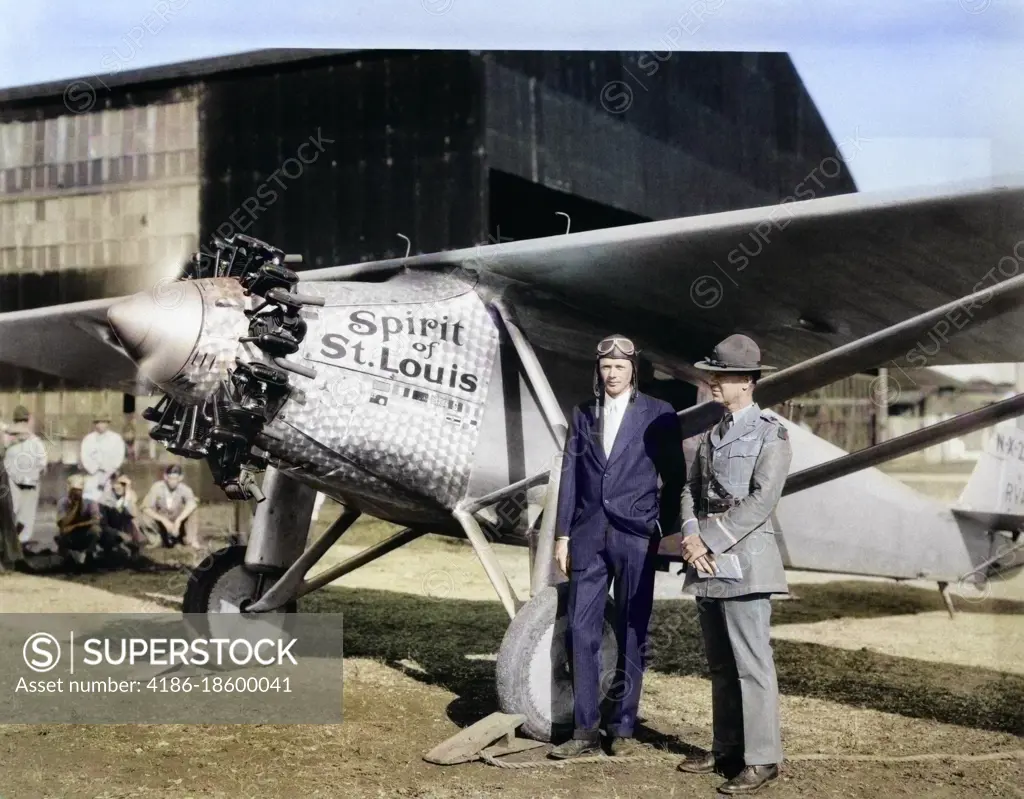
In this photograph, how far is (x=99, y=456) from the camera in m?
11.4

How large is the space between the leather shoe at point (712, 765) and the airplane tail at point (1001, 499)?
167 inches

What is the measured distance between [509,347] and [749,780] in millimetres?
2514

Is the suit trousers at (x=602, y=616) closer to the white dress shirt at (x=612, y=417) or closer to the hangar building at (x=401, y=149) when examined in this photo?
the white dress shirt at (x=612, y=417)

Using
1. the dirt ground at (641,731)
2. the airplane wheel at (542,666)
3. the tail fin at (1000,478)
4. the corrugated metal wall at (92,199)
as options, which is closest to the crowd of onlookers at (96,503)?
the corrugated metal wall at (92,199)

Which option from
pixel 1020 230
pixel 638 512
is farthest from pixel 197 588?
pixel 1020 230

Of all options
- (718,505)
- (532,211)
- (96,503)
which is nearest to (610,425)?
(718,505)

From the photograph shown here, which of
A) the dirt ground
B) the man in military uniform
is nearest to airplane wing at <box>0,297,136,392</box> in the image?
the dirt ground

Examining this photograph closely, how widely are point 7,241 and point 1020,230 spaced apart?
27.7 feet

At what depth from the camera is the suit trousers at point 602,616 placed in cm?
411

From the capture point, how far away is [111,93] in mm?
9516

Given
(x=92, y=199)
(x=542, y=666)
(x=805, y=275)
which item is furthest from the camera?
(x=92, y=199)

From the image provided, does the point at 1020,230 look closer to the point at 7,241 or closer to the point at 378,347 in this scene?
the point at 378,347

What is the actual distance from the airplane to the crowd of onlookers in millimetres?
5071

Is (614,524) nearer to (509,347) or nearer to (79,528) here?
(509,347)
